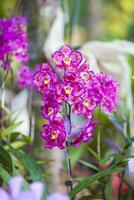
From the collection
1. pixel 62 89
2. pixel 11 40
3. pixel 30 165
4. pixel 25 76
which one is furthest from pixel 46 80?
pixel 25 76

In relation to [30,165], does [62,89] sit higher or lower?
higher

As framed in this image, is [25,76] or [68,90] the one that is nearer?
[68,90]

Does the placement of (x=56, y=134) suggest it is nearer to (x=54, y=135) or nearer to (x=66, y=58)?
(x=54, y=135)

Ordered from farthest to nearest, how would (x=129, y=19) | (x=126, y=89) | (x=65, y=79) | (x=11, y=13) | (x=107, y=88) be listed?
(x=129, y=19)
(x=126, y=89)
(x=11, y=13)
(x=107, y=88)
(x=65, y=79)

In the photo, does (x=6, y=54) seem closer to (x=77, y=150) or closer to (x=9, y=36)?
(x=9, y=36)

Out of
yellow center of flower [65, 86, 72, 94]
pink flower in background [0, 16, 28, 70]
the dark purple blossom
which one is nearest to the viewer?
yellow center of flower [65, 86, 72, 94]

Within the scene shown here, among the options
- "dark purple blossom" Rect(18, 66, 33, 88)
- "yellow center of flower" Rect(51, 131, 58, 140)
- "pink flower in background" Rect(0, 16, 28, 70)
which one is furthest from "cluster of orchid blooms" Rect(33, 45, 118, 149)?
"dark purple blossom" Rect(18, 66, 33, 88)

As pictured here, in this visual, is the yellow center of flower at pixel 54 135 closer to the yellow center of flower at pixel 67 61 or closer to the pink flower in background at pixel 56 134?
the pink flower in background at pixel 56 134

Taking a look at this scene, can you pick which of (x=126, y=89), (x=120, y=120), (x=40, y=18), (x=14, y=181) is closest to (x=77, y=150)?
(x=120, y=120)

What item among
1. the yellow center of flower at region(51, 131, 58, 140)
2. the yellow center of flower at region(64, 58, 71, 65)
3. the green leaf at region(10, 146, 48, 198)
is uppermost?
the yellow center of flower at region(64, 58, 71, 65)

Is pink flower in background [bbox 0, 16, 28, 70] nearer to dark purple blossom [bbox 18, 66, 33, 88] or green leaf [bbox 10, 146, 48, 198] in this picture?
dark purple blossom [bbox 18, 66, 33, 88]

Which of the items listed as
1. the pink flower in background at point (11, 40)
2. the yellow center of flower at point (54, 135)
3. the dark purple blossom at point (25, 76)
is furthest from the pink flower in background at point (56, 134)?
the dark purple blossom at point (25, 76)
